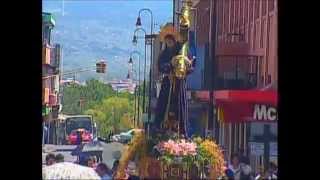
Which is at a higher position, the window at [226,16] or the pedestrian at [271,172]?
the window at [226,16]

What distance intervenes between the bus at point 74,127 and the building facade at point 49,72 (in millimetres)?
43

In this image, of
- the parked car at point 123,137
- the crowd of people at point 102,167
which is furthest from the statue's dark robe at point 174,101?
the crowd of people at point 102,167

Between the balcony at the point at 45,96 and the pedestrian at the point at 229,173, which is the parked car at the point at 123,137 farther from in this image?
the pedestrian at the point at 229,173

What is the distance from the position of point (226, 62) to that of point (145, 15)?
415 mm

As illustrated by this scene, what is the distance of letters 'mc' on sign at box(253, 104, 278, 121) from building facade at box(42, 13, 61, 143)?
862mm

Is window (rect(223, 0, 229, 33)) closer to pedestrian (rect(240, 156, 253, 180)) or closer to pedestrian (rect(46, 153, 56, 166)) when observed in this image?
pedestrian (rect(240, 156, 253, 180))

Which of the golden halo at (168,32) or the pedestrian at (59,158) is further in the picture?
the golden halo at (168,32)

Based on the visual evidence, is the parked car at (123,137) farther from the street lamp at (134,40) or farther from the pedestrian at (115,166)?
the street lamp at (134,40)

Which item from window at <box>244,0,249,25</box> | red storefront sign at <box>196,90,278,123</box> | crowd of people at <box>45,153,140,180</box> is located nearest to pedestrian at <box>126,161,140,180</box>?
crowd of people at <box>45,153,140,180</box>

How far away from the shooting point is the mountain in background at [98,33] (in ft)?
10.4

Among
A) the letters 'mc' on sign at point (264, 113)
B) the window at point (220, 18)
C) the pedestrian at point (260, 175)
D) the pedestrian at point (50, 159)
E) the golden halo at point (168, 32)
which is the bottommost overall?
the pedestrian at point (260, 175)

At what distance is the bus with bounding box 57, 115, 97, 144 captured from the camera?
3.15m

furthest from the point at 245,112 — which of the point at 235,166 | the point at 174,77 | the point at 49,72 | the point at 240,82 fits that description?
the point at 49,72
